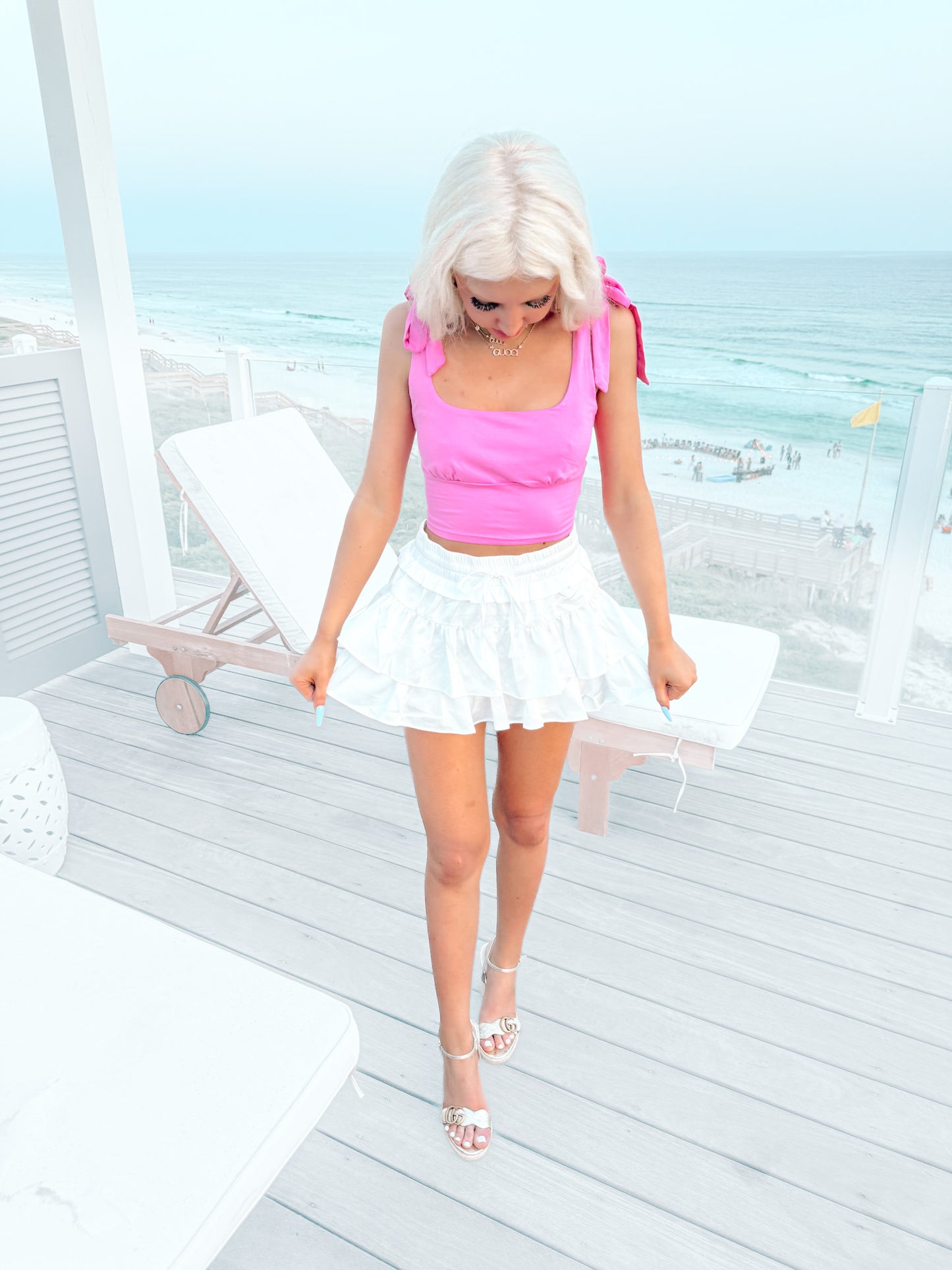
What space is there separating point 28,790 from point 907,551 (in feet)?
9.56

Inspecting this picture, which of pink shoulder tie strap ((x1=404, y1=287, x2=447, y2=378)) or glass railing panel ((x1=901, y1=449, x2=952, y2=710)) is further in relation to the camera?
glass railing panel ((x1=901, y1=449, x2=952, y2=710))

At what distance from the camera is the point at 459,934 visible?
1.55 m

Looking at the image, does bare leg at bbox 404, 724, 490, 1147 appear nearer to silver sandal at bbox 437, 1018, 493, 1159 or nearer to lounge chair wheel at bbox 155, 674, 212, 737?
silver sandal at bbox 437, 1018, 493, 1159

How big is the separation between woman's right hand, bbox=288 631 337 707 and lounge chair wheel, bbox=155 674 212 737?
1604mm

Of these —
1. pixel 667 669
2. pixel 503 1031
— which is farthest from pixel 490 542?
pixel 503 1031

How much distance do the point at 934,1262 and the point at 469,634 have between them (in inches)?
51.5

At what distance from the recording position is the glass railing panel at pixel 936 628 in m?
3.04

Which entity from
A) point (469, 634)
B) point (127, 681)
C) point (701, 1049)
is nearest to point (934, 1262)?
point (701, 1049)

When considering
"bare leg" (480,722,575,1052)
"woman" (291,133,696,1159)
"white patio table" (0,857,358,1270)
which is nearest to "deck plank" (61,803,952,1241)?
"bare leg" (480,722,575,1052)

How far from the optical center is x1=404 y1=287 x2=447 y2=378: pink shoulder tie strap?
1358mm

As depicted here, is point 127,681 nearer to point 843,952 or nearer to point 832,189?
point 843,952

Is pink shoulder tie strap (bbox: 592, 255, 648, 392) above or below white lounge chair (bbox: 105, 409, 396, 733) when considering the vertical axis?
above

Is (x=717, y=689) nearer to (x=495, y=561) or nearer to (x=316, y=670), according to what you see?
(x=495, y=561)

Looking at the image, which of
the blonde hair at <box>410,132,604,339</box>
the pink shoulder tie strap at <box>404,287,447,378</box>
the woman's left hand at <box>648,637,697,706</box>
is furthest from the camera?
the woman's left hand at <box>648,637,697,706</box>
